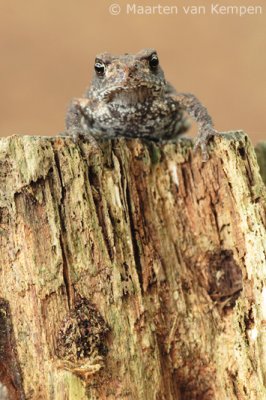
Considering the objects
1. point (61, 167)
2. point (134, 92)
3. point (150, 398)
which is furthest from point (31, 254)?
point (134, 92)

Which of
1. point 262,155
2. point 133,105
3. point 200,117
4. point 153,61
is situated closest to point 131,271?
point 200,117

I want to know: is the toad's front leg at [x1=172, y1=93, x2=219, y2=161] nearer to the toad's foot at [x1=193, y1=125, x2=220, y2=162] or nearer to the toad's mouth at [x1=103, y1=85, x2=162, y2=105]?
the toad's foot at [x1=193, y1=125, x2=220, y2=162]

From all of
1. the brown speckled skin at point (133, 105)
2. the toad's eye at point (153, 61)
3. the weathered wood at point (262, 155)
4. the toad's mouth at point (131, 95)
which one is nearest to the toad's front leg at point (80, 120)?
the brown speckled skin at point (133, 105)

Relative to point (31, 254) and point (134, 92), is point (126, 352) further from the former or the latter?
point (134, 92)

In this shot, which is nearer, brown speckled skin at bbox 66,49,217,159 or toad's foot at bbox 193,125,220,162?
toad's foot at bbox 193,125,220,162

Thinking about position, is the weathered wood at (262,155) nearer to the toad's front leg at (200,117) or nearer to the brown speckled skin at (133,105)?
the brown speckled skin at (133,105)

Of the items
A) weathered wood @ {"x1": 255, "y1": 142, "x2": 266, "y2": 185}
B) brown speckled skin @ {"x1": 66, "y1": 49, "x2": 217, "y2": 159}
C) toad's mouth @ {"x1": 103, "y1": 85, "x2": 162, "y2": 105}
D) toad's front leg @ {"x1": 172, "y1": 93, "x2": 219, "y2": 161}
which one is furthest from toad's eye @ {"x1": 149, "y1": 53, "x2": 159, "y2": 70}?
weathered wood @ {"x1": 255, "y1": 142, "x2": 266, "y2": 185}

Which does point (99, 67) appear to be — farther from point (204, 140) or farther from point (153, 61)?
point (204, 140)
